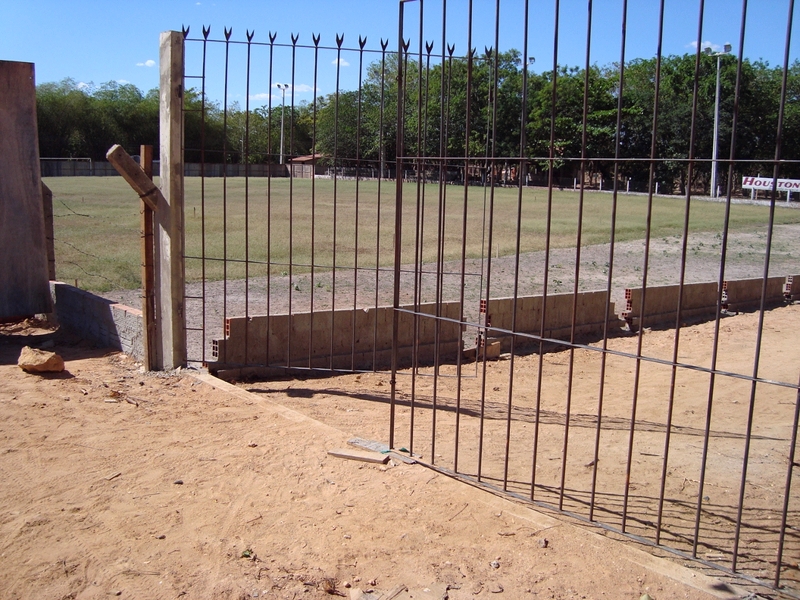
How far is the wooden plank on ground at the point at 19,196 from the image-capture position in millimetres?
8820

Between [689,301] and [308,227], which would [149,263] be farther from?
[308,227]

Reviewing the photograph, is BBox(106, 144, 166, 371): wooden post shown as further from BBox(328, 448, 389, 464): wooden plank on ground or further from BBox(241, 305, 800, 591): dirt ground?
BBox(328, 448, 389, 464): wooden plank on ground

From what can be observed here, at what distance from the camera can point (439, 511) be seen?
4.65 meters

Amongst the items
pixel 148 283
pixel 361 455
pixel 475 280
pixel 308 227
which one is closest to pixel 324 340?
pixel 148 283

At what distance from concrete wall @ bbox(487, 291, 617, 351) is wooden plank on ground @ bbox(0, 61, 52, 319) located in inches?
242

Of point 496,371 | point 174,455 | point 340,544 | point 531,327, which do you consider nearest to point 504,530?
point 340,544

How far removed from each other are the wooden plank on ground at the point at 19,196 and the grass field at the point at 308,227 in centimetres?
239

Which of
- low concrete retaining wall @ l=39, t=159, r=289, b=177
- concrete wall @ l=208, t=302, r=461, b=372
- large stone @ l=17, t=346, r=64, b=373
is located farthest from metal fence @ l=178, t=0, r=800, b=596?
low concrete retaining wall @ l=39, t=159, r=289, b=177

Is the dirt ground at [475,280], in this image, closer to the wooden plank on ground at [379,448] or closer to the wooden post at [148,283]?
the wooden post at [148,283]

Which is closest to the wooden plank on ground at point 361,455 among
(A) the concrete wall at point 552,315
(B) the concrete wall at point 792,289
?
(A) the concrete wall at point 552,315

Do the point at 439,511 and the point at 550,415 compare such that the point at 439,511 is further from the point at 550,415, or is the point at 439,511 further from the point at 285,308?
the point at 285,308

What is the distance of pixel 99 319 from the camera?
8.96 m

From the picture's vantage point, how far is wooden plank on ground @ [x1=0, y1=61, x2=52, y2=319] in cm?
882

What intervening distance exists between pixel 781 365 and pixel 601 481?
6.10 metres
